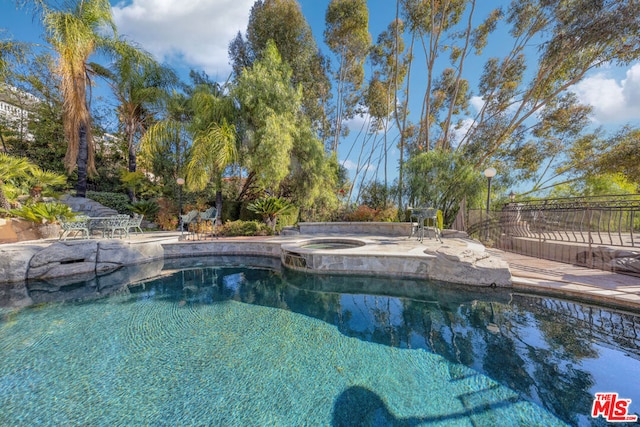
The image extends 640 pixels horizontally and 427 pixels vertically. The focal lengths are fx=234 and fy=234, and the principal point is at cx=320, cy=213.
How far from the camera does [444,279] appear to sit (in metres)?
4.46

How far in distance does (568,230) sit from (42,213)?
49.4 ft

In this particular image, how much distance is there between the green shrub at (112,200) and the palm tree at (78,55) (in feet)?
2.89

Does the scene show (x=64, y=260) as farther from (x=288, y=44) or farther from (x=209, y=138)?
(x=288, y=44)

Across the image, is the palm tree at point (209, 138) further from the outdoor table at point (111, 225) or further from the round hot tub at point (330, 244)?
the round hot tub at point (330, 244)

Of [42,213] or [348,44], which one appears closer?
[42,213]

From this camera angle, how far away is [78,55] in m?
8.33

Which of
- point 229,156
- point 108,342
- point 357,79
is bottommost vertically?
point 108,342

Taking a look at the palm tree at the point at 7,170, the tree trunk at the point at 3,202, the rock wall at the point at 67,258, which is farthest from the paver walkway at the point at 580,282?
the palm tree at the point at 7,170

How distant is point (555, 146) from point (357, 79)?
11.1 meters

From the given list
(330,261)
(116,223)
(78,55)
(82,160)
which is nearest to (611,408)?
(330,261)

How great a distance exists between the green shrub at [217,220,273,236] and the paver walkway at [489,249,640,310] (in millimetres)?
7750

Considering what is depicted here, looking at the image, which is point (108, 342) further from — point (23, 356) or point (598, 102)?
point (598, 102)

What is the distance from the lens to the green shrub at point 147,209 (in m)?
10.8

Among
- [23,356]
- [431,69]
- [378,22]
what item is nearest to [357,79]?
[378,22]
